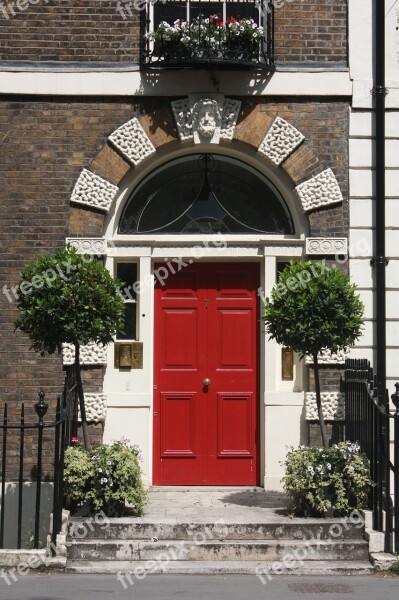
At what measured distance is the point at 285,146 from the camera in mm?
11977

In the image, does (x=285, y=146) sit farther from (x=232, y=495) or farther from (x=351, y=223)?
(x=232, y=495)

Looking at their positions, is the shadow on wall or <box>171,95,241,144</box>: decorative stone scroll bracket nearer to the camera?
the shadow on wall

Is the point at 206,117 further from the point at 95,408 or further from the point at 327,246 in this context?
the point at 95,408

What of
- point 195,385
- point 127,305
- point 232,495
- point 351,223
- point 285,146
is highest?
point 285,146

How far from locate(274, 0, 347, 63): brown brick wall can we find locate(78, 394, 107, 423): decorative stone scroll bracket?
443 centimetres

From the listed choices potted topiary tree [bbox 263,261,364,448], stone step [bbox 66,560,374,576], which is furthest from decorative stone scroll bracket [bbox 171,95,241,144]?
stone step [bbox 66,560,374,576]

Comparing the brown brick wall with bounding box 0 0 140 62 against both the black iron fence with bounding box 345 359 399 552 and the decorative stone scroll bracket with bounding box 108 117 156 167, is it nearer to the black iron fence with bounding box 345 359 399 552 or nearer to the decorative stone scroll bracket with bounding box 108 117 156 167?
the decorative stone scroll bracket with bounding box 108 117 156 167

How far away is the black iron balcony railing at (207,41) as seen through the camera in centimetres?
1172

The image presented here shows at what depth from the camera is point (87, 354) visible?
464 inches

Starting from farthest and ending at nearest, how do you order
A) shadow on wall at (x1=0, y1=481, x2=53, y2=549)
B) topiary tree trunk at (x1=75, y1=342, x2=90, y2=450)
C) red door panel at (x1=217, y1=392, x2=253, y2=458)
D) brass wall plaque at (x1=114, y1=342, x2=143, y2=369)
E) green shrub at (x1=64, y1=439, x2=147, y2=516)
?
red door panel at (x1=217, y1=392, x2=253, y2=458) → brass wall plaque at (x1=114, y1=342, x2=143, y2=369) → shadow on wall at (x1=0, y1=481, x2=53, y2=549) → topiary tree trunk at (x1=75, y1=342, x2=90, y2=450) → green shrub at (x1=64, y1=439, x2=147, y2=516)

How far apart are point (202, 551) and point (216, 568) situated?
308 mm

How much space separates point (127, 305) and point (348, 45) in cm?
398

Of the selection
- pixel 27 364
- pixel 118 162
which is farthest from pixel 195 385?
pixel 118 162

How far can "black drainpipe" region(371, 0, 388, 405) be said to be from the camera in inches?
465
